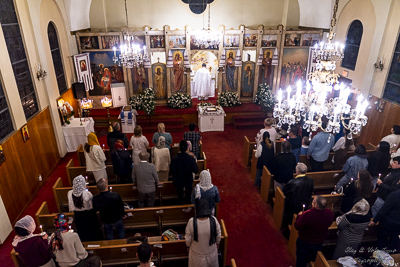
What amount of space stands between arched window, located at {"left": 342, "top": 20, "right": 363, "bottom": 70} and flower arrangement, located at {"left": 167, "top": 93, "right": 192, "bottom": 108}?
731cm

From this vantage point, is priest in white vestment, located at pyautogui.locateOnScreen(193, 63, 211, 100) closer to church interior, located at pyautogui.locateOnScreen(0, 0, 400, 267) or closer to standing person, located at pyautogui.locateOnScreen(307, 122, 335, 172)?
church interior, located at pyautogui.locateOnScreen(0, 0, 400, 267)

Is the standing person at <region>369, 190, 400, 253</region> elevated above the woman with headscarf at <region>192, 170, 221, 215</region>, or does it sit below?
below

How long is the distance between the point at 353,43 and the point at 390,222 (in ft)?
28.8

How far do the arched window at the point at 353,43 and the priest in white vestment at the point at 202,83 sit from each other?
662 centimetres

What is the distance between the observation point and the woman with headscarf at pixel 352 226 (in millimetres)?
4602

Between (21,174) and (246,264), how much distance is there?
638 centimetres

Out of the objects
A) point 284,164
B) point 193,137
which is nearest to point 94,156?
point 193,137

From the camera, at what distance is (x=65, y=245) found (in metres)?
4.21

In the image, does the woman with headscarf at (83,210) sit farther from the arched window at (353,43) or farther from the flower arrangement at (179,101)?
the arched window at (353,43)

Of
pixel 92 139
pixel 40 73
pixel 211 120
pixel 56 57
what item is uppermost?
pixel 56 57

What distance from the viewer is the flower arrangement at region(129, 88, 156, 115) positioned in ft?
41.0

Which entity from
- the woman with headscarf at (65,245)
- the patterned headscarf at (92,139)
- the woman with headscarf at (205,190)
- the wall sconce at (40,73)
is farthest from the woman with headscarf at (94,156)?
the wall sconce at (40,73)

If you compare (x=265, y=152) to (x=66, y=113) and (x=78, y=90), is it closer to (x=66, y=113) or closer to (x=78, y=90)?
(x=66, y=113)

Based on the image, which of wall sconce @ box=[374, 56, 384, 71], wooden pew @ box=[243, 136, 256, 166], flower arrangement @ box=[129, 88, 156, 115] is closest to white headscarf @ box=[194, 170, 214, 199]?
wooden pew @ box=[243, 136, 256, 166]
